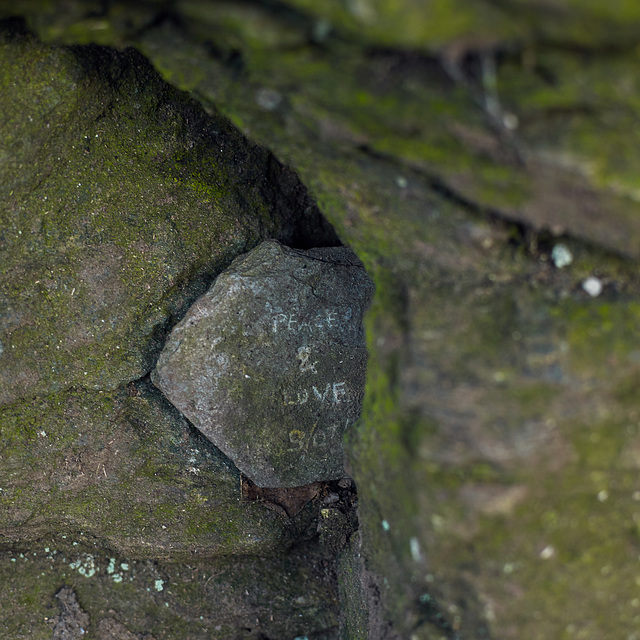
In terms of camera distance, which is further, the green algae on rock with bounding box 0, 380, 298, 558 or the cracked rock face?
the green algae on rock with bounding box 0, 380, 298, 558

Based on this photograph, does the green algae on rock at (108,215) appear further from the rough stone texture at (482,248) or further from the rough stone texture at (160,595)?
the rough stone texture at (160,595)

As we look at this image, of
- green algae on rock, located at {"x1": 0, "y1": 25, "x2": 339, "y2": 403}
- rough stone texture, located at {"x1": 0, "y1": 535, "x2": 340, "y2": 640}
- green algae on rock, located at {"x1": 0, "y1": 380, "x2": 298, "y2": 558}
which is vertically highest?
green algae on rock, located at {"x1": 0, "y1": 25, "x2": 339, "y2": 403}

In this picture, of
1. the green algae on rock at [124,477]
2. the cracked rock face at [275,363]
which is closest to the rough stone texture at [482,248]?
the cracked rock face at [275,363]

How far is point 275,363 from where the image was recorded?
225cm

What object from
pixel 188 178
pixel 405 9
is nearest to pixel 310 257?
pixel 188 178

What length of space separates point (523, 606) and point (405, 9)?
1.44 metres

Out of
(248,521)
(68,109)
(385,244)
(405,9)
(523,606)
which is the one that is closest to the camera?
(405,9)

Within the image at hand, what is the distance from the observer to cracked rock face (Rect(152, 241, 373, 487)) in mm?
2219

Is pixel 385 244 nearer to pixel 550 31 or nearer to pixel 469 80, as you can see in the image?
pixel 469 80

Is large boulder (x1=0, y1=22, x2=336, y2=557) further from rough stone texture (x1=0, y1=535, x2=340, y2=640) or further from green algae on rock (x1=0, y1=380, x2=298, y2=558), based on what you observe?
rough stone texture (x1=0, y1=535, x2=340, y2=640)

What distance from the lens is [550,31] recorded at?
1193 millimetres

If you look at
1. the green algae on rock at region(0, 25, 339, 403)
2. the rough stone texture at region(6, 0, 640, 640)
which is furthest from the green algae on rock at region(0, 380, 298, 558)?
the rough stone texture at region(6, 0, 640, 640)

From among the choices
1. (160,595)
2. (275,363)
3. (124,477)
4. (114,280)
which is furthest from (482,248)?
(160,595)

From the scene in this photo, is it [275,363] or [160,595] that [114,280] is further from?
[160,595]
